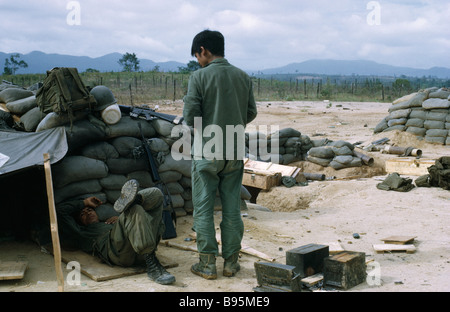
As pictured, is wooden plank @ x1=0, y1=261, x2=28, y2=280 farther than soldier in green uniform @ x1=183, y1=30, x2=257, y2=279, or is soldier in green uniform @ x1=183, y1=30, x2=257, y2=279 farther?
soldier in green uniform @ x1=183, y1=30, x2=257, y2=279

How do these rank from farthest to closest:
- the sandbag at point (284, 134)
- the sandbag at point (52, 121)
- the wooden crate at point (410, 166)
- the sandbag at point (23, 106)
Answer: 1. the sandbag at point (284, 134)
2. the wooden crate at point (410, 166)
3. the sandbag at point (23, 106)
4. the sandbag at point (52, 121)

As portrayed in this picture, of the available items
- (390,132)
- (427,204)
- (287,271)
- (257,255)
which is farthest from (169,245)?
(390,132)

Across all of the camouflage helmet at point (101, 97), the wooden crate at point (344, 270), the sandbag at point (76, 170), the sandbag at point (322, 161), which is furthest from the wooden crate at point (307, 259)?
the sandbag at point (322, 161)

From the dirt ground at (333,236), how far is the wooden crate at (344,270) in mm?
58

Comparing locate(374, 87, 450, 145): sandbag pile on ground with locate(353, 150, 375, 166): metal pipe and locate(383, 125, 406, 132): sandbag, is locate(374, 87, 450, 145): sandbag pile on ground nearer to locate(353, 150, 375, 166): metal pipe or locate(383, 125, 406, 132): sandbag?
locate(383, 125, 406, 132): sandbag

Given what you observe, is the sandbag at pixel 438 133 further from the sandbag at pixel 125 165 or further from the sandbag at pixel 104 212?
the sandbag at pixel 104 212

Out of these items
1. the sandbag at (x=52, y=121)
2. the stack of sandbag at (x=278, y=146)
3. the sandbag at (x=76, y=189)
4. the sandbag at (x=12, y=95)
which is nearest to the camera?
the sandbag at (x=76, y=189)

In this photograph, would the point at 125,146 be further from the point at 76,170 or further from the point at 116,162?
the point at 76,170

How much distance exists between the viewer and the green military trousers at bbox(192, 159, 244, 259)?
164 inches

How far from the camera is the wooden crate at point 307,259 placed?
13.4ft

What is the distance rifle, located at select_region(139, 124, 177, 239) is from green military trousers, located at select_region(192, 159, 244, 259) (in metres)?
1.16

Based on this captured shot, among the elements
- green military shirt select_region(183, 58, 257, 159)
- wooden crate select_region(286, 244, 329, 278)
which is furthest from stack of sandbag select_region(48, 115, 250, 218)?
wooden crate select_region(286, 244, 329, 278)

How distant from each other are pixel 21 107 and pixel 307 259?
3.79 metres

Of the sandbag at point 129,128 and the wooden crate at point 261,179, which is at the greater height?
the sandbag at point 129,128
